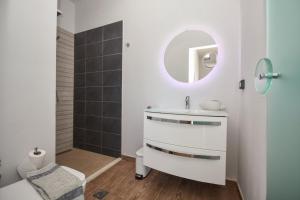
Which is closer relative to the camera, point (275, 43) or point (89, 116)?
point (275, 43)

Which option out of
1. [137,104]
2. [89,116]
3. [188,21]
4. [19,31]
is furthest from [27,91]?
[188,21]

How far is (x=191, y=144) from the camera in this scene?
1208 mm

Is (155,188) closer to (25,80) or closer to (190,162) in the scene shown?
(190,162)

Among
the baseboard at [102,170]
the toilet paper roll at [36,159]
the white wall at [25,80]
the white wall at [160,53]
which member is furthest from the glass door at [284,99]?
the baseboard at [102,170]

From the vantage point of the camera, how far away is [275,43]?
0.53 meters

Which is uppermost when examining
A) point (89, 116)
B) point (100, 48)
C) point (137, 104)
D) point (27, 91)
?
point (100, 48)

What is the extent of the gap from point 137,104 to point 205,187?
1.21 meters

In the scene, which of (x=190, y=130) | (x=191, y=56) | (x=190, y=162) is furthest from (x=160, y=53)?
(x=190, y=162)

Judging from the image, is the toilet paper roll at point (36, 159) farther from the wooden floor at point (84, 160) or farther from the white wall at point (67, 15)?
the white wall at point (67, 15)

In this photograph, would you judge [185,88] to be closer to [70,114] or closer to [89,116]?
[89,116]

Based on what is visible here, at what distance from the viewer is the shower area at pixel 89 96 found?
2145 millimetres

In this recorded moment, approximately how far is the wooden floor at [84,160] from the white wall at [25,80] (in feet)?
2.11

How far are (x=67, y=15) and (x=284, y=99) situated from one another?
9.98 ft

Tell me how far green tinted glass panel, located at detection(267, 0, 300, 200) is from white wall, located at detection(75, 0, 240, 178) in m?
1.06
